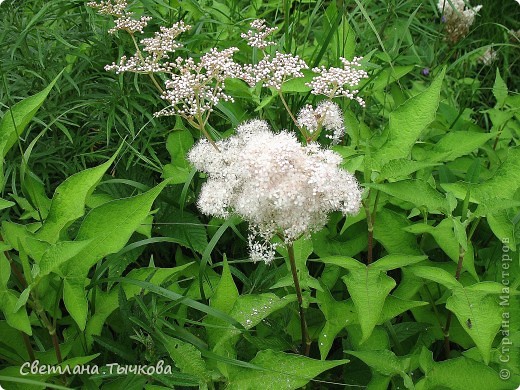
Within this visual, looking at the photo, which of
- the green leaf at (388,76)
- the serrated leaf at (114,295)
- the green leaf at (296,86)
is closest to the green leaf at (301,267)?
the serrated leaf at (114,295)

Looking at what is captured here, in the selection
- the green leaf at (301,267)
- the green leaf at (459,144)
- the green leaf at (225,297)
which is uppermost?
the green leaf at (459,144)

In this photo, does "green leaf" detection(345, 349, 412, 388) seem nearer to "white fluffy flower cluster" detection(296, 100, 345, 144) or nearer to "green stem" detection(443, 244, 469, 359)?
"green stem" detection(443, 244, 469, 359)

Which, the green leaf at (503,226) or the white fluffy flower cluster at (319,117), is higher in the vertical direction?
the white fluffy flower cluster at (319,117)

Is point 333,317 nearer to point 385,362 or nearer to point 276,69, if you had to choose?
point 385,362

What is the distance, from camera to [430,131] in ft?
7.68

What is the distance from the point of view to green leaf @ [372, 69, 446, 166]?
1519 millimetres

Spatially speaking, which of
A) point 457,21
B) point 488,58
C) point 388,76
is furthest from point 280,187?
point 488,58

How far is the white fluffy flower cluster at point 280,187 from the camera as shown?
1.27 meters

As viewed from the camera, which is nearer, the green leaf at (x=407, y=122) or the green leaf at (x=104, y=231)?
the green leaf at (x=104, y=231)

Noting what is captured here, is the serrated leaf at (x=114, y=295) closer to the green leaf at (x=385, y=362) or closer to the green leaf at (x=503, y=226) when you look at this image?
the green leaf at (x=385, y=362)

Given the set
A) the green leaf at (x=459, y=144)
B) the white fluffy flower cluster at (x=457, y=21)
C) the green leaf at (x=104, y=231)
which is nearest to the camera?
the green leaf at (x=104, y=231)

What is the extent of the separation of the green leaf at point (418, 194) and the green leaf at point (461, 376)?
0.35 m

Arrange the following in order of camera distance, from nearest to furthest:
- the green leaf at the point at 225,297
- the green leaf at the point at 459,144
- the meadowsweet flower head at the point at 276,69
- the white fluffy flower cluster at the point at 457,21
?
the green leaf at the point at 225,297 < the meadowsweet flower head at the point at 276,69 < the green leaf at the point at 459,144 < the white fluffy flower cluster at the point at 457,21

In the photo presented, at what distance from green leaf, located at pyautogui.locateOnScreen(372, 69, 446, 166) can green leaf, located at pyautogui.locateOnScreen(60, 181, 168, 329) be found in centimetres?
53
